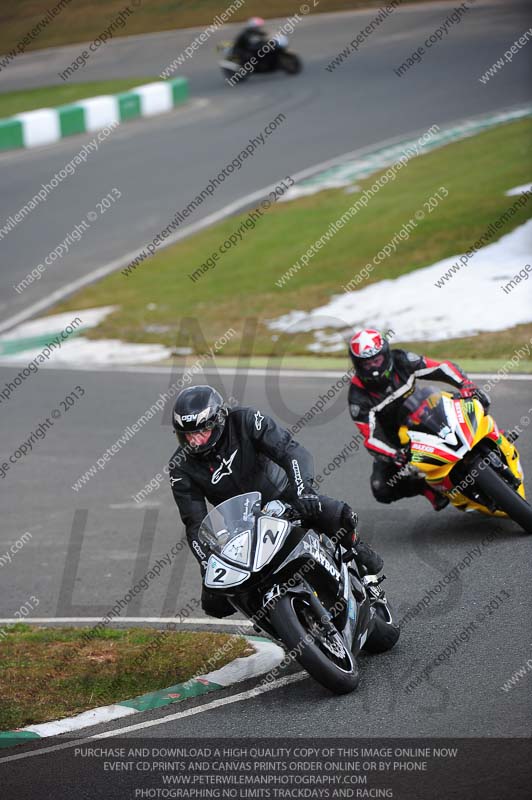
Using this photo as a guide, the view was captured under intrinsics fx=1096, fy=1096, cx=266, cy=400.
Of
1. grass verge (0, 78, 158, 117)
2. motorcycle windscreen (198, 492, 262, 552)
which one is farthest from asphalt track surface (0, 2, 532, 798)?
grass verge (0, 78, 158, 117)

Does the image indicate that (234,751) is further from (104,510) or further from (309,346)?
(309,346)

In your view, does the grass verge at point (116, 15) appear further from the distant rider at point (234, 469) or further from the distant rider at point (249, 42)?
the distant rider at point (234, 469)

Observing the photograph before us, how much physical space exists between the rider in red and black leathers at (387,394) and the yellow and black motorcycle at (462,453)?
0.17 m

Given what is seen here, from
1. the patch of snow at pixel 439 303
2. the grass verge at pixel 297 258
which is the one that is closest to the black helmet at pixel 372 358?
the grass verge at pixel 297 258

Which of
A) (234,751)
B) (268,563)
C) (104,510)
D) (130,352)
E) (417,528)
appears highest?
(268,563)

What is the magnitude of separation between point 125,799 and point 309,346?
1072 centimetres

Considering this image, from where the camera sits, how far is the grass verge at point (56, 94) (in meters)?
30.2

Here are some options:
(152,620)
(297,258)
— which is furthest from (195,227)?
(152,620)

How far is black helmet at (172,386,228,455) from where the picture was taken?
6.49 metres

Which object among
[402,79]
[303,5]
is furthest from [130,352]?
[303,5]

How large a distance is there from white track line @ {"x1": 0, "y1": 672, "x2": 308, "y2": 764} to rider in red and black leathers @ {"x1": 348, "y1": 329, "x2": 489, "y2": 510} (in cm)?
234

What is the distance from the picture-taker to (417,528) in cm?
923

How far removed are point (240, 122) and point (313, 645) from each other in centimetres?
2259

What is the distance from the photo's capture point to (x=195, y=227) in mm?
22422
